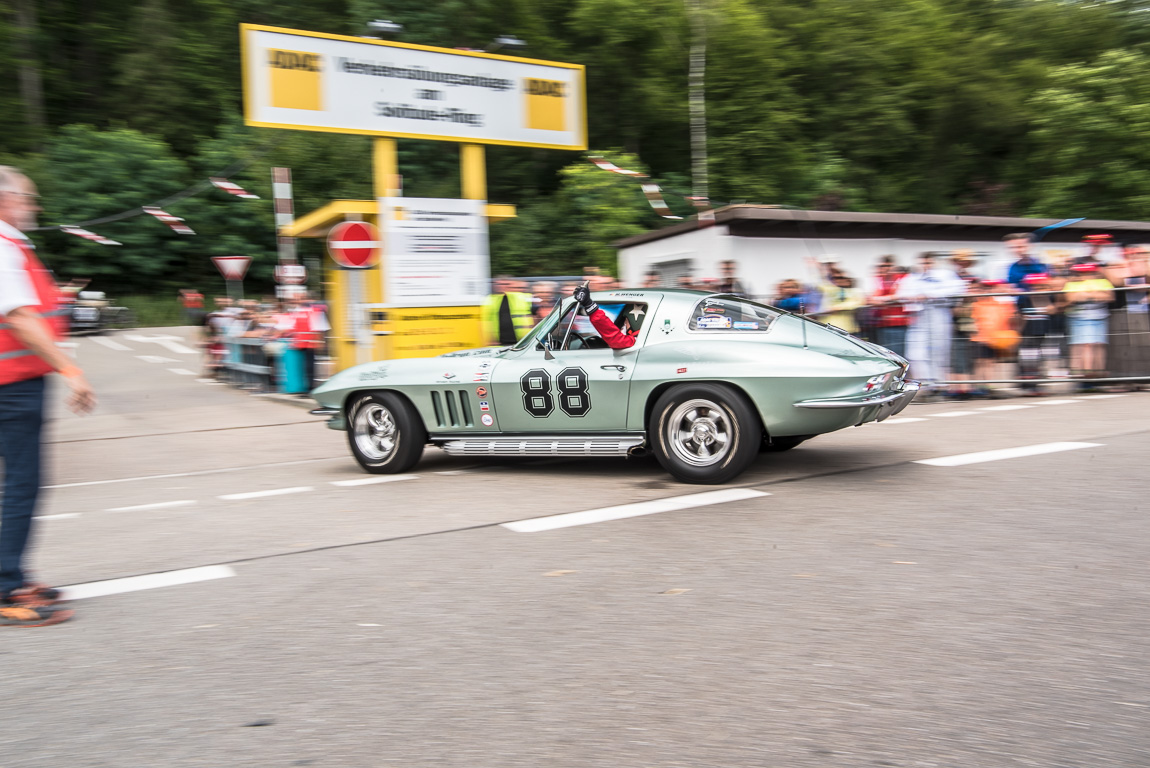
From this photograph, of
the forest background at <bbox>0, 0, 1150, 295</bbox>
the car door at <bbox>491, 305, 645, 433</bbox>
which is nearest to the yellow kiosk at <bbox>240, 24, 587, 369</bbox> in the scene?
the car door at <bbox>491, 305, 645, 433</bbox>

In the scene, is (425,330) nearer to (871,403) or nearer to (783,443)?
(783,443)

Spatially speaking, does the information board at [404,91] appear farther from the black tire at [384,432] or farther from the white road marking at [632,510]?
the white road marking at [632,510]

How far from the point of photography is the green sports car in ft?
22.4

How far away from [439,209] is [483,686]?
11496mm

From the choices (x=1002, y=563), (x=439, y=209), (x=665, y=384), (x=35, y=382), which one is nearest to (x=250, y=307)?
(x=439, y=209)

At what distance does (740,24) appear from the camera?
3434 cm

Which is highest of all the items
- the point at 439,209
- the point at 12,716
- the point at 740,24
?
the point at 740,24

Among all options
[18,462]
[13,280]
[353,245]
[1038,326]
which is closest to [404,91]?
[353,245]

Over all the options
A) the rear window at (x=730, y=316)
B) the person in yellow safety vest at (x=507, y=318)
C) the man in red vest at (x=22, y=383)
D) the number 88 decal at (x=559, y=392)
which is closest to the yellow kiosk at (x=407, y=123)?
the person in yellow safety vest at (x=507, y=318)

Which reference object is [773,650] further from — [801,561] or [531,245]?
[531,245]

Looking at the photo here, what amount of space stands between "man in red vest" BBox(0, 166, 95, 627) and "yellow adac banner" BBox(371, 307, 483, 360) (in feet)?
31.1

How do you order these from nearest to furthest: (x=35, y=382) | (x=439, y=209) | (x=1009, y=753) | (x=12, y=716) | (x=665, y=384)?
(x=1009, y=753) < (x=12, y=716) < (x=35, y=382) < (x=665, y=384) < (x=439, y=209)

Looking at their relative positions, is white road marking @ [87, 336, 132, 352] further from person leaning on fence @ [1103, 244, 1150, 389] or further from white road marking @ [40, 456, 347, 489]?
person leaning on fence @ [1103, 244, 1150, 389]

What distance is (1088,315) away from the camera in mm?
12055
